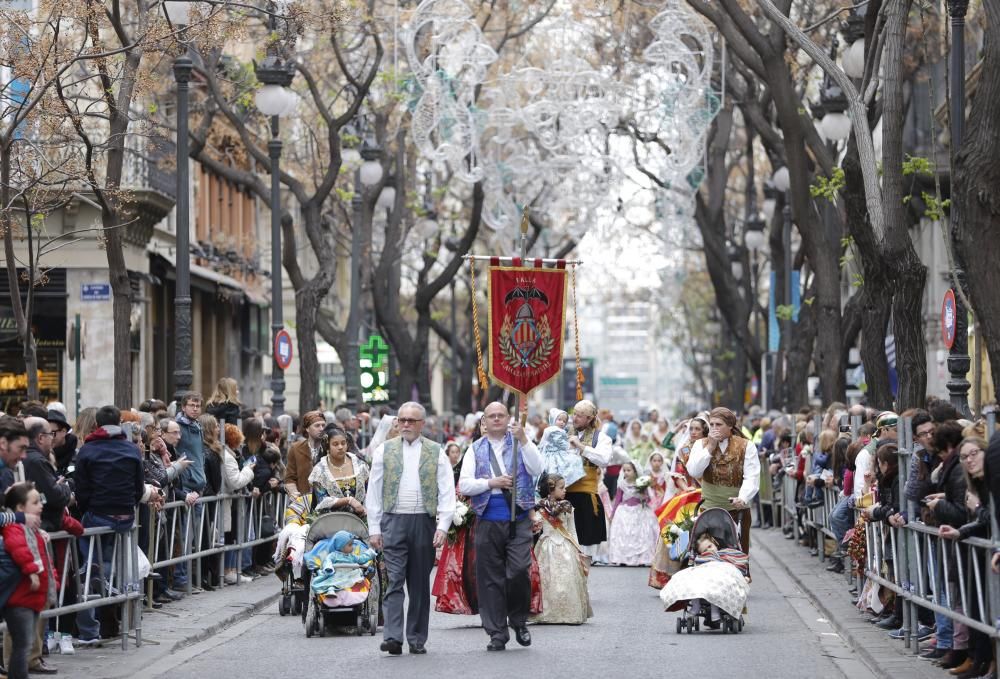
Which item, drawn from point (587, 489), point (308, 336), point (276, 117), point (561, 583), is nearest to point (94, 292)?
point (308, 336)

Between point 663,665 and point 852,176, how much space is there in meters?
8.77

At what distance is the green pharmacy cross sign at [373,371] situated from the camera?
1339 inches

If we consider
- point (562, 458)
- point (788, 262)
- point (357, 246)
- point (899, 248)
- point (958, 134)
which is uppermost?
point (357, 246)

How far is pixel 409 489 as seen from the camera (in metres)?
14.0

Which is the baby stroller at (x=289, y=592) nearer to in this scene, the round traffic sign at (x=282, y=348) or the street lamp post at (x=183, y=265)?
the street lamp post at (x=183, y=265)

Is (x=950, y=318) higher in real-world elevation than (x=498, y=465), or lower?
higher

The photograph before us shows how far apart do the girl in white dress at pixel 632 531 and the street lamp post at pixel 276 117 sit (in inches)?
225

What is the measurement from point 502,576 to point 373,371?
19949mm

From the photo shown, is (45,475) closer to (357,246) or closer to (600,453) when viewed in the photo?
(600,453)

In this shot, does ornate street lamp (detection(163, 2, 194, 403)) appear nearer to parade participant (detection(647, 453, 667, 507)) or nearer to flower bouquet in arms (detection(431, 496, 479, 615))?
parade participant (detection(647, 453, 667, 507))

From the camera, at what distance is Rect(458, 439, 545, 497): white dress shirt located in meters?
14.2

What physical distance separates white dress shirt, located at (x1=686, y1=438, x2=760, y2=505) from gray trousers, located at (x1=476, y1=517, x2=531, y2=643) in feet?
7.89

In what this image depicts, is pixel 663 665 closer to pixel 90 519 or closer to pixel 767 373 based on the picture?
pixel 90 519

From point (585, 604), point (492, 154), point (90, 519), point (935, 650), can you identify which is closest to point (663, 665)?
point (935, 650)
